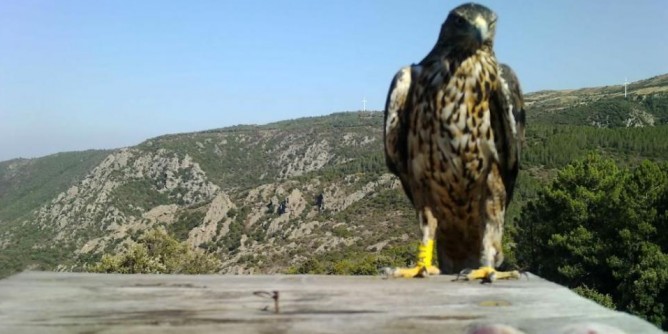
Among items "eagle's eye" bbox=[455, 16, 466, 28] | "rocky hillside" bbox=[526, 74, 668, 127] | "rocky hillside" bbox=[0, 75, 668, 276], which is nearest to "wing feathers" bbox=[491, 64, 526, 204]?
"eagle's eye" bbox=[455, 16, 466, 28]

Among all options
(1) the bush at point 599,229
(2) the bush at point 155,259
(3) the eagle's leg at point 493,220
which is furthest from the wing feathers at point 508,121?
(2) the bush at point 155,259

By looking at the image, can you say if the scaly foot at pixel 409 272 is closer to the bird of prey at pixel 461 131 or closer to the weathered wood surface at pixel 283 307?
the bird of prey at pixel 461 131

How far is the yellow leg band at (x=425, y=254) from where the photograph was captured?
4280 millimetres

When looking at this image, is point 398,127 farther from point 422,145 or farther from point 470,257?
point 470,257

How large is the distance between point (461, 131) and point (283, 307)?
301 cm

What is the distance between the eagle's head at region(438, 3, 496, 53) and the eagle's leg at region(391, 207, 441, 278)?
1.26 metres

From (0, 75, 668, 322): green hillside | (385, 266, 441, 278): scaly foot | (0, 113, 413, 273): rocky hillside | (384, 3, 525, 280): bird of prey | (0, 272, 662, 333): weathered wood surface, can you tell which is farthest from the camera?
(0, 113, 413, 273): rocky hillside

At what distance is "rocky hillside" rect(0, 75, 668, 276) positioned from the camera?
76750 millimetres

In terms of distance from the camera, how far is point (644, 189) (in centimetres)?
4016

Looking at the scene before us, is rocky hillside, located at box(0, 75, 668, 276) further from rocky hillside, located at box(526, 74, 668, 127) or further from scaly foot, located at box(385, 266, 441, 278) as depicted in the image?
scaly foot, located at box(385, 266, 441, 278)

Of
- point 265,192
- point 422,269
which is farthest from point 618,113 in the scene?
point 422,269

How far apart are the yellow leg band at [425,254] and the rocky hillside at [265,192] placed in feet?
166

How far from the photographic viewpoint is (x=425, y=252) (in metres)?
4.46

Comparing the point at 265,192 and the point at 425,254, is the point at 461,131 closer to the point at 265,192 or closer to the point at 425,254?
the point at 425,254
